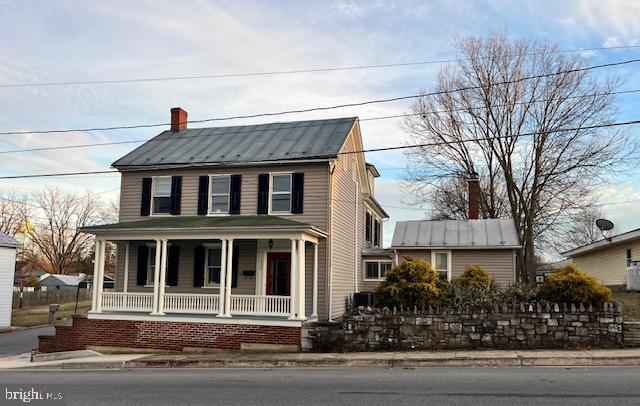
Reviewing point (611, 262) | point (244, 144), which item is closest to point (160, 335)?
point (244, 144)

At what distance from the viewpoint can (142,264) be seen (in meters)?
19.8

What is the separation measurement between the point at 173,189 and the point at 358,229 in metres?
8.00

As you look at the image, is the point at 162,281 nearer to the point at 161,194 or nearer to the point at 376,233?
the point at 161,194

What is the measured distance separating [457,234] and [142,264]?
40.3ft

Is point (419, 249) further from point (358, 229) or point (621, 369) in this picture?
point (621, 369)

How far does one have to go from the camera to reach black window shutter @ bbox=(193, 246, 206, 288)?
1912 cm

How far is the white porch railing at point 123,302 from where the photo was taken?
1797 cm

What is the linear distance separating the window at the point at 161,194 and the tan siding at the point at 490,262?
36.7 ft

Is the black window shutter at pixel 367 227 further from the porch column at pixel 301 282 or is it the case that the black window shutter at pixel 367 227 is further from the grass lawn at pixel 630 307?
the grass lawn at pixel 630 307

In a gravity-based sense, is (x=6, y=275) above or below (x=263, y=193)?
below

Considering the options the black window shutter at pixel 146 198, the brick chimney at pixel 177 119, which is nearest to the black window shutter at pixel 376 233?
the brick chimney at pixel 177 119

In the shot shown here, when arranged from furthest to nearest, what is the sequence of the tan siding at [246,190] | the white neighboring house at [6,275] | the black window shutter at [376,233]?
the black window shutter at [376,233]
the white neighboring house at [6,275]
the tan siding at [246,190]

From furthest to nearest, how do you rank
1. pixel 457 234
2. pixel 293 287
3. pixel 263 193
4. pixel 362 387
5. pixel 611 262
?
pixel 611 262, pixel 457 234, pixel 263 193, pixel 293 287, pixel 362 387

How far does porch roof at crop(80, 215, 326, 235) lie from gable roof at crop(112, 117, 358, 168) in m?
2.16
